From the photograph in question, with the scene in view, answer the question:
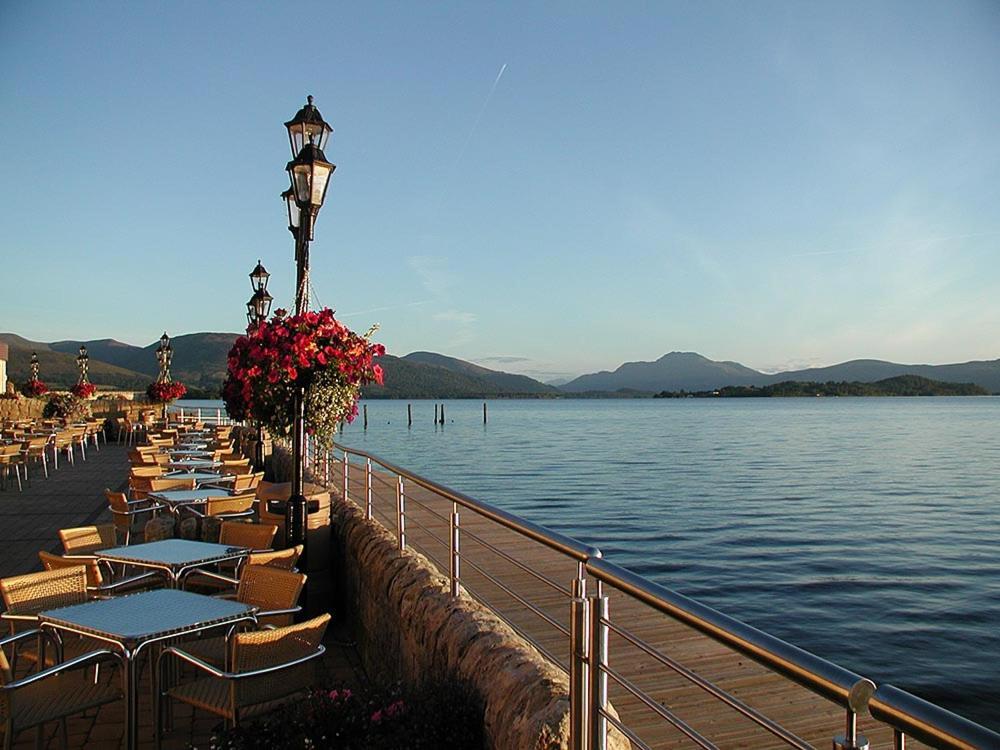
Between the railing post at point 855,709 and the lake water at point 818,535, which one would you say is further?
the lake water at point 818,535

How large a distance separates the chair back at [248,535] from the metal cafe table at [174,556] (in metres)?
0.26

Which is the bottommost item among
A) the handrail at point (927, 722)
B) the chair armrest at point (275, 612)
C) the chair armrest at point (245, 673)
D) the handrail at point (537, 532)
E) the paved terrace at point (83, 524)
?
the paved terrace at point (83, 524)

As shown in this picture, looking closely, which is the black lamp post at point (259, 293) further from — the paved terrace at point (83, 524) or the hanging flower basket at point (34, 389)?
the hanging flower basket at point (34, 389)

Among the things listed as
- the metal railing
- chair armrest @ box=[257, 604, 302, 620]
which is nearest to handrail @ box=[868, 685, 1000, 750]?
the metal railing

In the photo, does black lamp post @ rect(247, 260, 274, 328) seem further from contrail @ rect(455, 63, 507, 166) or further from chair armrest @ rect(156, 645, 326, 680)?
chair armrest @ rect(156, 645, 326, 680)

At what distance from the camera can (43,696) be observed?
345 cm

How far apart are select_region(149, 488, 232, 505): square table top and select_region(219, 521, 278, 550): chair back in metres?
2.14

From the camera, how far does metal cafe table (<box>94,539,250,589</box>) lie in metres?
4.74

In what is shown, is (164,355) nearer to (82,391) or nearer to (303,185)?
(82,391)

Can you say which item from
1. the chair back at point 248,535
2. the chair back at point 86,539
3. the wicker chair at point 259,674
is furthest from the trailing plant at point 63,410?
the wicker chair at point 259,674

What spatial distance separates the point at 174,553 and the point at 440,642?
231cm

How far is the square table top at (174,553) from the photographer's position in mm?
4773

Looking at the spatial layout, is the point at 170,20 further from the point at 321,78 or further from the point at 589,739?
the point at 589,739

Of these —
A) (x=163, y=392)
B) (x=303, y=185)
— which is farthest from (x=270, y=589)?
(x=163, y=392)
